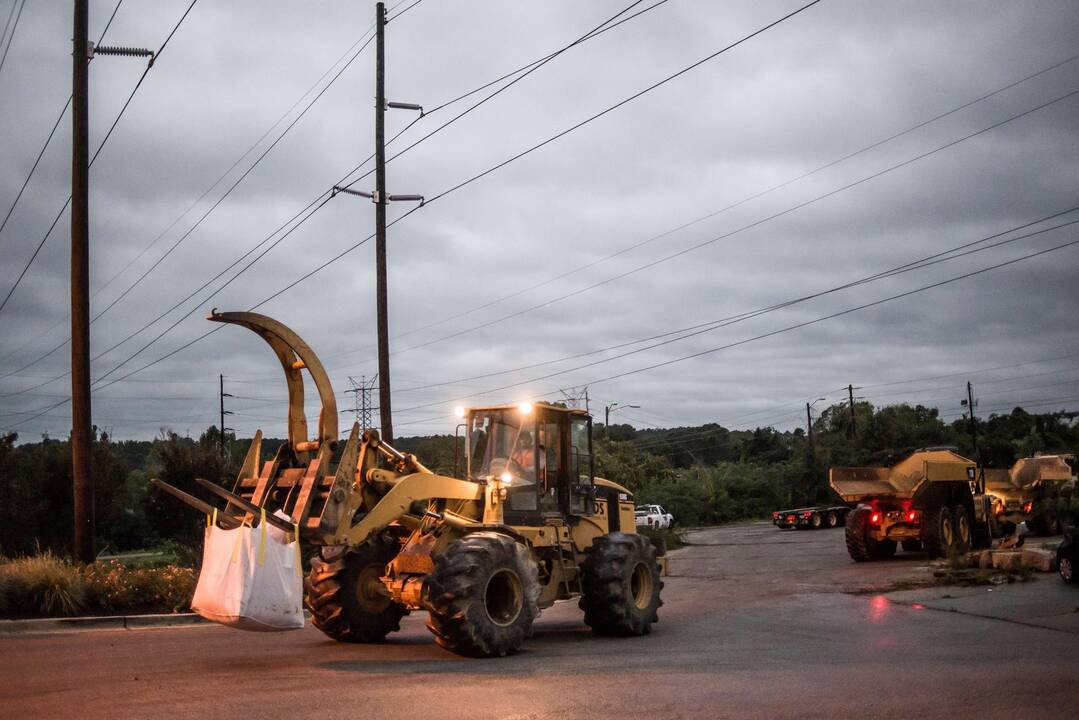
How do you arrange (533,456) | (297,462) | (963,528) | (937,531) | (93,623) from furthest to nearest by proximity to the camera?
(963,528) → (937,531) → (93,623) → (533,456) → (297,462)

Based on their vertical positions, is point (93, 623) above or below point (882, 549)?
above

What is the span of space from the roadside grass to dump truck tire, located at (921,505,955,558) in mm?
16960

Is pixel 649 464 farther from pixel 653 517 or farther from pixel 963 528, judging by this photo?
pixel 963 528

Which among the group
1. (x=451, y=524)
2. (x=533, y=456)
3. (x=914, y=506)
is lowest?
(x=914, y=506)

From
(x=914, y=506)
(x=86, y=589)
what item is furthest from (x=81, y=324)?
(x=914, y=506)

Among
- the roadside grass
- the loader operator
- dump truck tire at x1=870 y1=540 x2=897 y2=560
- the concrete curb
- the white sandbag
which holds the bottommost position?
dump truck tire at x1=870 y1=540 x2=897 y2=560

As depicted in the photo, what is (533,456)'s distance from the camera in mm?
14070

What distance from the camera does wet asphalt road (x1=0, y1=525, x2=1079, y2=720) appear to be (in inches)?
326

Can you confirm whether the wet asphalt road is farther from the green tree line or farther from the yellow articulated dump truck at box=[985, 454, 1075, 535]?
the yellow articulated dump truck at box=[985, 454, 1075, 535]

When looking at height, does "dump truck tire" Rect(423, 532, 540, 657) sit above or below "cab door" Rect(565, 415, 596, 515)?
below

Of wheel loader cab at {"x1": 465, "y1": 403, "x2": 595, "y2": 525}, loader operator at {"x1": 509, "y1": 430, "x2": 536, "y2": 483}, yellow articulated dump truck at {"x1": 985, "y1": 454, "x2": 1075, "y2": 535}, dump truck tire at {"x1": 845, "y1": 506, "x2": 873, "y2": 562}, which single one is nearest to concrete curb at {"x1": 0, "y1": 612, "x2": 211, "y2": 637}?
wheel loader cab at {"x1": 465, "y1": 403, "x2": 595, "y2": 525}

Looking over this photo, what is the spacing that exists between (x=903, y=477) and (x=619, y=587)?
50.9 feet

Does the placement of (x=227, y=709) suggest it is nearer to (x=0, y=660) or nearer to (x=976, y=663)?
(x=0, y=660)

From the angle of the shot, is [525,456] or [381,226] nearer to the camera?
[525,456]
